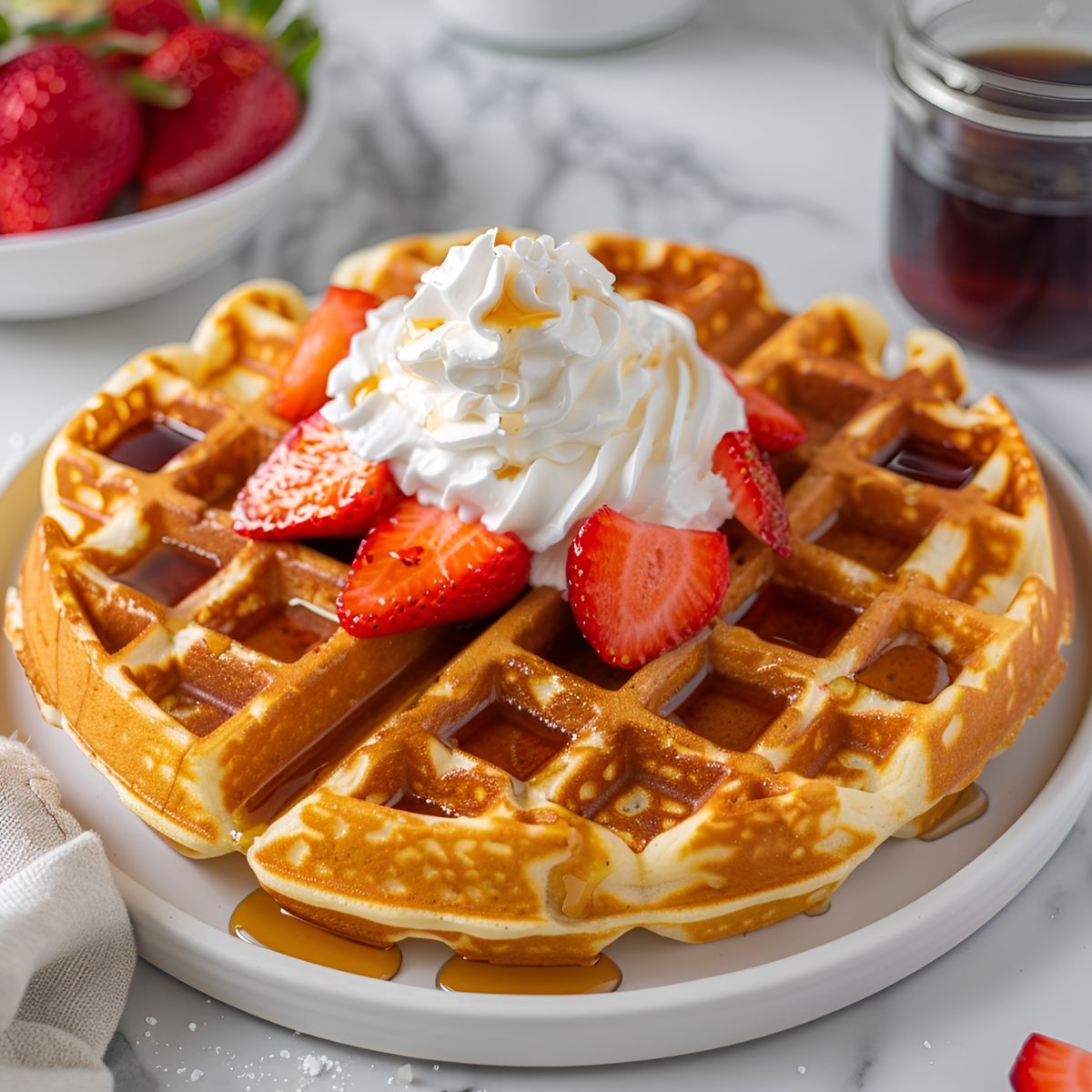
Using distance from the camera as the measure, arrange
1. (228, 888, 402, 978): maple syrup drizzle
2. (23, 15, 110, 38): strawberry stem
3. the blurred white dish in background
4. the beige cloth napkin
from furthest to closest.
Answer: the blurred white dish in background
(23, 15, 110, 38): strawberry stem
(228, 888, 402, 978): maple syrup drizzle
the beige cloth napkin

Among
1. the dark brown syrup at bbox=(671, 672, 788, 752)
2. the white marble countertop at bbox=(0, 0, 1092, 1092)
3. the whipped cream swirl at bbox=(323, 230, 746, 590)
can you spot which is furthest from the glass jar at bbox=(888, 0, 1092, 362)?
the dark brown syrup at bbox=(671, 672, 788, 752)

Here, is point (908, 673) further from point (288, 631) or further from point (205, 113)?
point (205, 113)

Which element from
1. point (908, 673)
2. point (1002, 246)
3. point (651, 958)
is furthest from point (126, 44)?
point (651, 958)

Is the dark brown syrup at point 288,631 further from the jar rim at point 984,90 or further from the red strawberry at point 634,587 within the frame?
the jar rim at point 984,90

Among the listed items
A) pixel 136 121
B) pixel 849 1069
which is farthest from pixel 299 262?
pixel 849 1069

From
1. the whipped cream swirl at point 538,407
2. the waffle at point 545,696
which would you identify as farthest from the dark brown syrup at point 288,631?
the whipped cream swirl at point 538,407

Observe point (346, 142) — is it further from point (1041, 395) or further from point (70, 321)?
point (1041, 395)

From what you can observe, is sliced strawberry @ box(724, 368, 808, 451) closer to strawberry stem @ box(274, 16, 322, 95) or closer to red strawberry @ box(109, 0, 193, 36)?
strawberry stem @ box(274, 16, 322, 95)
